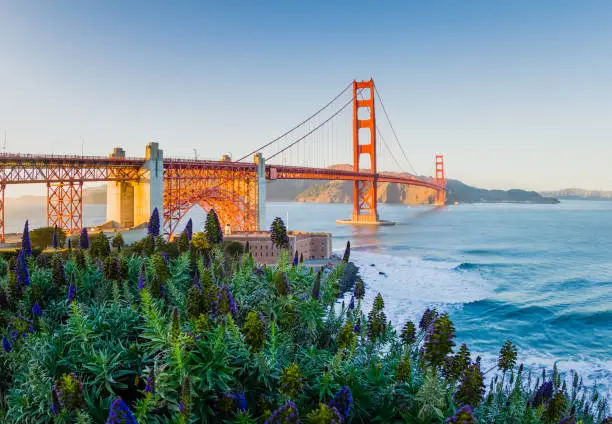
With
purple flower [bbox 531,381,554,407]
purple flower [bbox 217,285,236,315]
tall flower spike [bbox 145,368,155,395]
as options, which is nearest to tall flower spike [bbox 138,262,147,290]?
purple flower [bbox 217,285,236,315]

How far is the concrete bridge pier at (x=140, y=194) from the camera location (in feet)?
140

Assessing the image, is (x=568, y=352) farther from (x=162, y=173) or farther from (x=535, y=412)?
(x=162, y=173)

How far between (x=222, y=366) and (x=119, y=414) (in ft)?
3.79

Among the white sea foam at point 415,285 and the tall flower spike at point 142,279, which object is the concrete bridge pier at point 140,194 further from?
the tall flower spike at point 142,279

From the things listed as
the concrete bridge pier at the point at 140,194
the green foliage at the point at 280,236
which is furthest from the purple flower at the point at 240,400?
the concrete bridge pier at the point at 140,194

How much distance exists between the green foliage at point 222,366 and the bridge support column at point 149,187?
38.9 m

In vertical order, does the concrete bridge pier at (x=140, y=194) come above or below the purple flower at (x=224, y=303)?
above

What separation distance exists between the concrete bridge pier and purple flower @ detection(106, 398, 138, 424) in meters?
41.3

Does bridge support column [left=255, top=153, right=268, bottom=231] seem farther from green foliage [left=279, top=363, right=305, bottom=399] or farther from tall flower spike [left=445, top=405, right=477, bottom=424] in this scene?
tall flower spike [left=445, top=405, right=477, bottom=424]

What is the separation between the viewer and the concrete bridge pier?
42.8 meters

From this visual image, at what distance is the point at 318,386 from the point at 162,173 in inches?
1709

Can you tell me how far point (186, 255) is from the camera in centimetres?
600

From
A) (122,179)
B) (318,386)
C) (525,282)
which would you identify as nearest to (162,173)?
(122,179)

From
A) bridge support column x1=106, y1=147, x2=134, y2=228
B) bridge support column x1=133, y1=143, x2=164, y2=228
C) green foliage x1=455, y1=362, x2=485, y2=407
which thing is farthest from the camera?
bridge support column x1=106, y1=147, x2=134, y2=228
